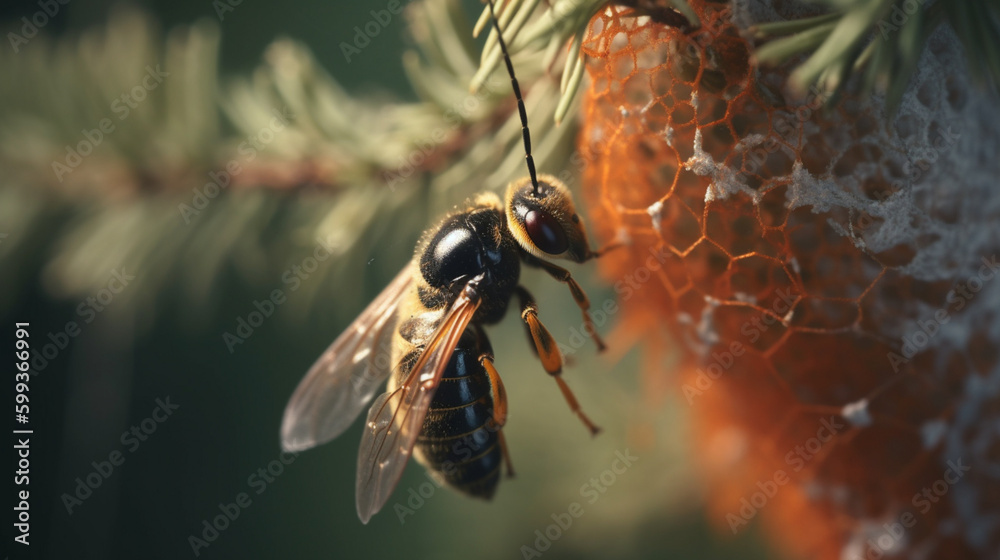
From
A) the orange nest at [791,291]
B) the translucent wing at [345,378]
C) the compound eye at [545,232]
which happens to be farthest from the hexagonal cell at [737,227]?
the translucent wing at [345,378]

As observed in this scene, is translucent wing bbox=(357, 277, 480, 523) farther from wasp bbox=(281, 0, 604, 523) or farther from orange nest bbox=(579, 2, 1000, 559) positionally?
orange nest bbox=(579, 2, 1000, 559)

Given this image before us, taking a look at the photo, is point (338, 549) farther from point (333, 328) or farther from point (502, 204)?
point (502, 204)

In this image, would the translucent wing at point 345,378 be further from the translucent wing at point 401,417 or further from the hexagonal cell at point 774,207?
the hexagonal cell at point 774,207

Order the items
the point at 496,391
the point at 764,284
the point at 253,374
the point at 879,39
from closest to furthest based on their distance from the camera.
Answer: the point at 879,39 → the point at 764,284 → the point at 496,391 → the point at 253,374

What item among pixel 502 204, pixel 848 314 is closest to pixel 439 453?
pixel 502 204

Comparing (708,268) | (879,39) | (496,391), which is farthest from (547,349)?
(879,39)

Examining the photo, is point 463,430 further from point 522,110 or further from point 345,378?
point 522,110

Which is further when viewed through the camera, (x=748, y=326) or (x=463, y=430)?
(x=463, y=430)
